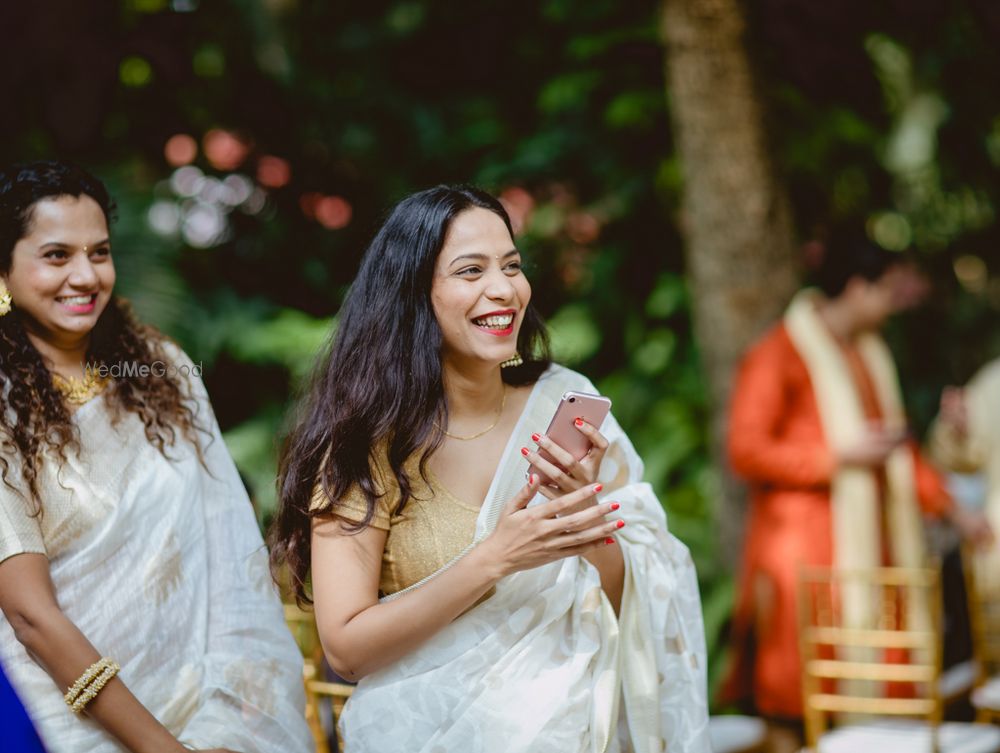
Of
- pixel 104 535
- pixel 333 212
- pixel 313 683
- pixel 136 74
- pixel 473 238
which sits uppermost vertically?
pixel 136 74

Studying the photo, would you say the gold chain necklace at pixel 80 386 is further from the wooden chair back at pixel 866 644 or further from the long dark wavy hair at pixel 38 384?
the wooden chair back at pixel 866 644

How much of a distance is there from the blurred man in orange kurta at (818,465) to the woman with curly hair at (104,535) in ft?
7.35

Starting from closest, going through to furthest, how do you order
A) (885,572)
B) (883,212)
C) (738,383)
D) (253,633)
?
(253,633)
(885,572)
(738,383)
(883,212)

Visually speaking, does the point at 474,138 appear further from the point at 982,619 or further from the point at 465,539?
the point at 465,539

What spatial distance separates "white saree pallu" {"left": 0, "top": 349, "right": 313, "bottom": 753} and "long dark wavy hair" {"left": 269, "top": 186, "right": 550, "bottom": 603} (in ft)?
0.66

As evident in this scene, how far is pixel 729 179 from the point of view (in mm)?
5141

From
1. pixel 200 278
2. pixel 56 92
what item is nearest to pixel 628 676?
pixel 56 92

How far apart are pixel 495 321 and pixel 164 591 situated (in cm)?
87

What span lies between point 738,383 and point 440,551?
2548 millimetres

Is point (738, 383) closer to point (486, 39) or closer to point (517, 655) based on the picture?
point (517, 655)

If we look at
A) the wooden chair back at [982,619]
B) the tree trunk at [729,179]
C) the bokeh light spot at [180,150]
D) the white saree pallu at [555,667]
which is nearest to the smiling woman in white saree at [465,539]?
the white saree pallu at [555,667]

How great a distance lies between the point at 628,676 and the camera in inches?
91.9

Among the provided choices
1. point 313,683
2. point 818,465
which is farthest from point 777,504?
point 313,683

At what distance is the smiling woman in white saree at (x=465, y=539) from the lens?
215 cm
